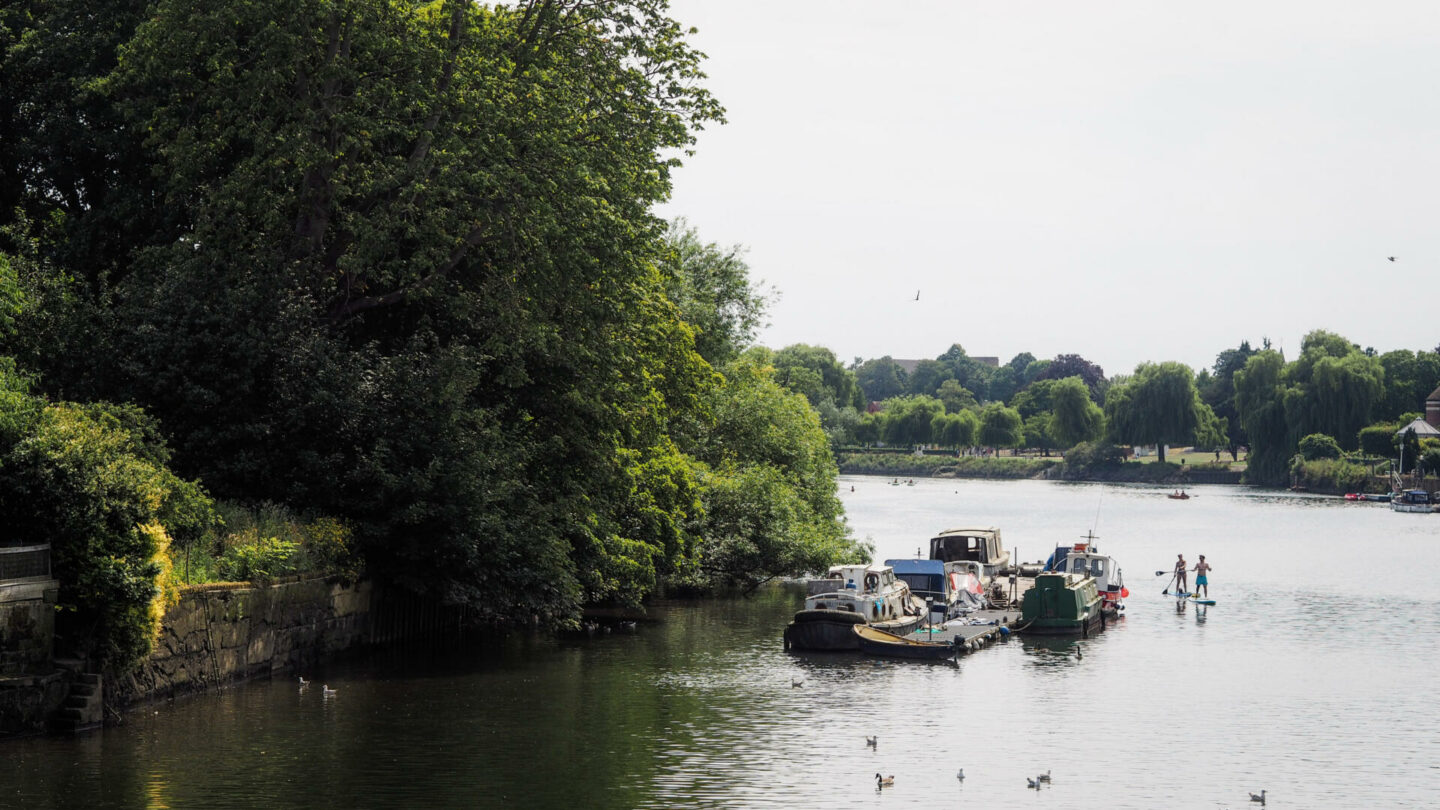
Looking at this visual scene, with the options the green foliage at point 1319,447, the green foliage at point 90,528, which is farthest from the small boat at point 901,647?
the green foliage at point 1319,447

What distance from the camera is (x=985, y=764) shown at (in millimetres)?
Answer: 27062

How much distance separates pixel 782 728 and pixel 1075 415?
170 meters

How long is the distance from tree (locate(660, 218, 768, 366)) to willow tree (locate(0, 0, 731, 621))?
69.1 ft

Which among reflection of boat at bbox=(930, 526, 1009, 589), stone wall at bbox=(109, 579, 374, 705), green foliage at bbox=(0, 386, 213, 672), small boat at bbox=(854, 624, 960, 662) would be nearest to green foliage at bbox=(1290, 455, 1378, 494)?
reflection of boat at bbox=(930, 526, 1009, 589)

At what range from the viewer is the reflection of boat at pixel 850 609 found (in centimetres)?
4056

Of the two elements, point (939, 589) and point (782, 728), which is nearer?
point (782, 728)

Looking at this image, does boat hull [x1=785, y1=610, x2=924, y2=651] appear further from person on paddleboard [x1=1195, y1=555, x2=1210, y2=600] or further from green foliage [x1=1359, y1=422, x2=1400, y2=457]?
green foliage [x1=1359, y1=422, x2=1400, y2=457]

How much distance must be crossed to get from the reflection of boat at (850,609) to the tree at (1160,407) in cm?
13651

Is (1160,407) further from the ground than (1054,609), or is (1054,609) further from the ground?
(1160,407)

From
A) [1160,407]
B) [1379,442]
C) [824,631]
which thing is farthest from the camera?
[1160,407]

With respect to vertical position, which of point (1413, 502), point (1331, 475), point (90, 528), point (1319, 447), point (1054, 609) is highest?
point (1319, 447)

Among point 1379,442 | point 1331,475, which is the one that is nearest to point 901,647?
point 1331,475

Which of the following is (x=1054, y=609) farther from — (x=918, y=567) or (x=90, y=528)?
(x=90, y=528)

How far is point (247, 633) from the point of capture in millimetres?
31828
